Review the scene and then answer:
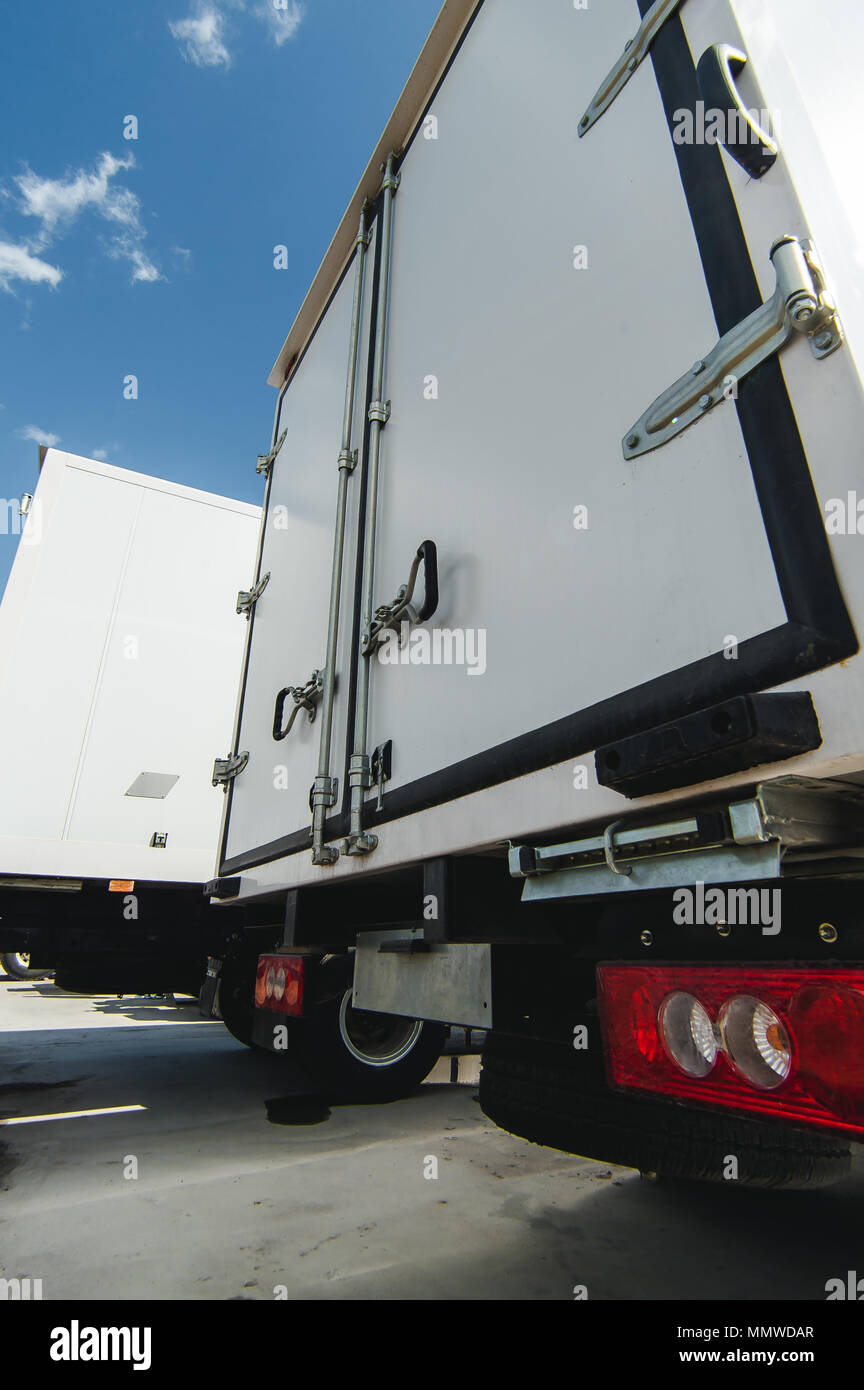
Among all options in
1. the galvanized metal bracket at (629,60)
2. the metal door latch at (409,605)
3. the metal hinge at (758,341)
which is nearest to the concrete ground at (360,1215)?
the metal door latch at (409,605)

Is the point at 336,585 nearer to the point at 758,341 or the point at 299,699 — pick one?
the point at 299,699

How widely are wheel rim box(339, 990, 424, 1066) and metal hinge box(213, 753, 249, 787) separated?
118 cm

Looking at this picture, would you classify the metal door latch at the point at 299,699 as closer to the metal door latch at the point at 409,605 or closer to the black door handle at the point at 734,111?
the metal door latch at the point at 409,605

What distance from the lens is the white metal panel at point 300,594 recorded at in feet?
7.79

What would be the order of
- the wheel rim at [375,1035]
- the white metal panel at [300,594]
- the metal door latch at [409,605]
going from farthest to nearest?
the wheel rim at [375,1035] → the white metal panel at [300,594] → the metal door latch at [409,605]

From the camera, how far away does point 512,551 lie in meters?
1.54

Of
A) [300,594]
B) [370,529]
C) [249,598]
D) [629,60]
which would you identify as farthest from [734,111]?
[249,598]

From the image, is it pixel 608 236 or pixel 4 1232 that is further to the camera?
pixel 4 1232

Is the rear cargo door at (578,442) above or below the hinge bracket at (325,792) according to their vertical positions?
above

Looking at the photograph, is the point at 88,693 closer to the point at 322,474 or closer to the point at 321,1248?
the point at 322,474

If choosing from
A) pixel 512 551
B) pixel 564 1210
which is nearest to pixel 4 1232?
pixel 564 1210

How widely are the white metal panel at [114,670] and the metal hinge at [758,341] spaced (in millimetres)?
3330

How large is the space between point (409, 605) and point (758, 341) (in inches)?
38.3
